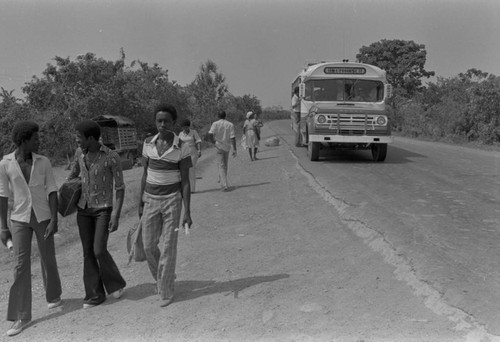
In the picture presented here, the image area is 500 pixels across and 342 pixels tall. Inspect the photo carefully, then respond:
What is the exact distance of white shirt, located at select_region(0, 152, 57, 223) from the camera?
162 inches

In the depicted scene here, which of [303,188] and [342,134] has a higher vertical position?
[342,134]

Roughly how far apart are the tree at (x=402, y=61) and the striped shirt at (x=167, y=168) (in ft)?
119

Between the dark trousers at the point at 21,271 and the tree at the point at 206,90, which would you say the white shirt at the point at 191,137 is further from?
the tree at the point at 206,90

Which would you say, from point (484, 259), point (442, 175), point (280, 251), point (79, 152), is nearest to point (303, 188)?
point (442, 175)

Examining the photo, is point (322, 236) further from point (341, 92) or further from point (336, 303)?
point (341, 92)

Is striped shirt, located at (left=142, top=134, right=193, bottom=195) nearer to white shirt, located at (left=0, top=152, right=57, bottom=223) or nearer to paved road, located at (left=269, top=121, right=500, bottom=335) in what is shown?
white shirt, located at (left=0, top=152, right=57, bottom=223)

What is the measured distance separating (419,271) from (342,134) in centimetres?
829

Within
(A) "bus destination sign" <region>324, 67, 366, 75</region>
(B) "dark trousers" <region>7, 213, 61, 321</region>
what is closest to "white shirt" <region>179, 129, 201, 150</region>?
(B) "dark trousers" <region>7, 213, 61, 321</region>

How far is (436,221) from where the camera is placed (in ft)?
19.7

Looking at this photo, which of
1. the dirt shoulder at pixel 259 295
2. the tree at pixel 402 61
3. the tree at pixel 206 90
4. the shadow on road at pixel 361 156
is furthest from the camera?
the tree at pixel 206 90

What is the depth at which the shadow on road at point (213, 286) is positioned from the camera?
4461mm

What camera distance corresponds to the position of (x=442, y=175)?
9.99 metres

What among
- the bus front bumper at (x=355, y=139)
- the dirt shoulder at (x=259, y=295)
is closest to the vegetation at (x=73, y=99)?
the bus front bumper at (x=355, y=139)

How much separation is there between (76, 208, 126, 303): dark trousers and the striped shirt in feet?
1.78
